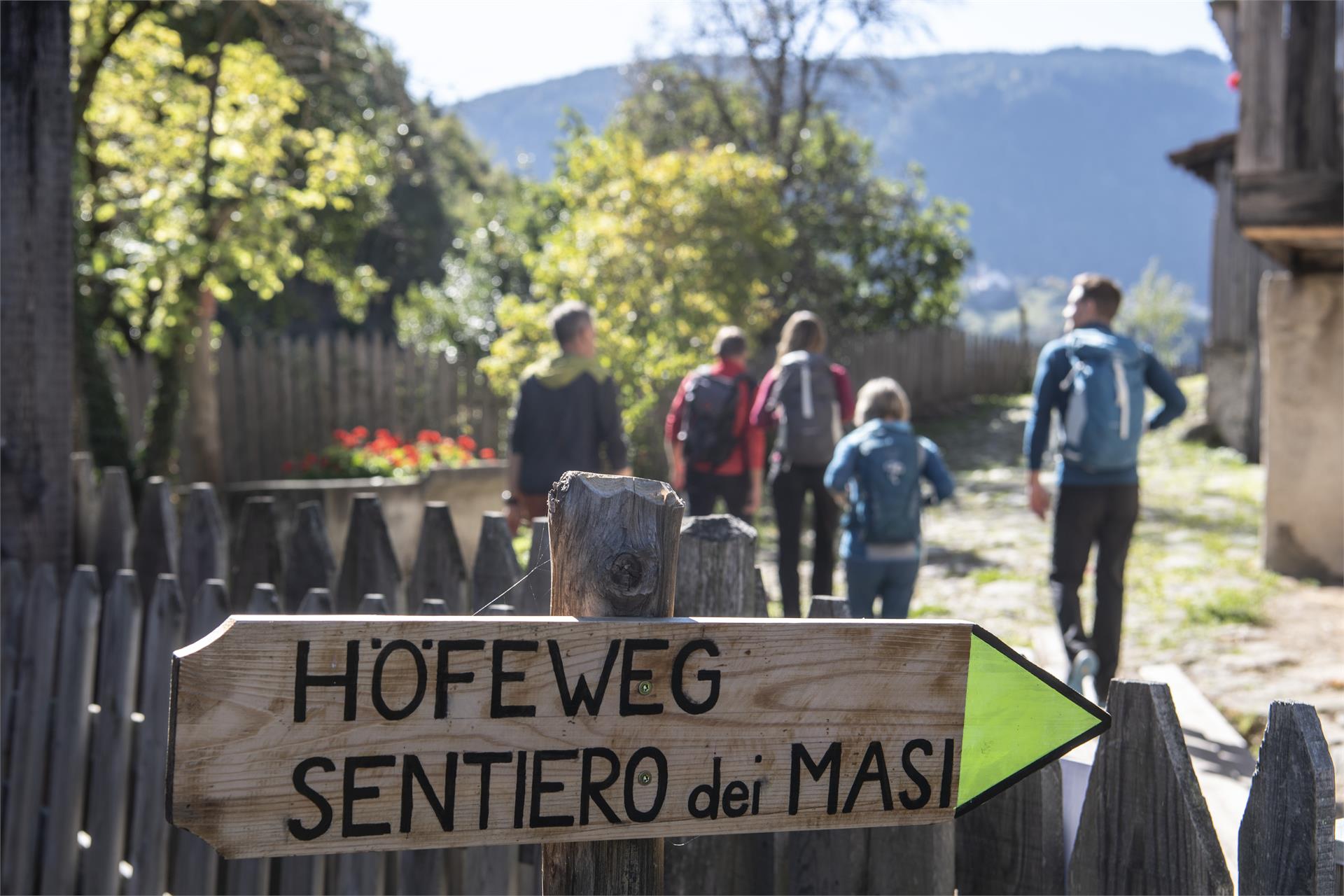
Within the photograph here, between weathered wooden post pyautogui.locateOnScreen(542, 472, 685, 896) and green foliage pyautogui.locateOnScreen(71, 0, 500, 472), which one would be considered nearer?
weathered wooden post pyautogui.locateOnScreen(542, 472, 685, 896)

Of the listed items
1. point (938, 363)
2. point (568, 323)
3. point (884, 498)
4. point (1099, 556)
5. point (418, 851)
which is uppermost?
point (938, 363)

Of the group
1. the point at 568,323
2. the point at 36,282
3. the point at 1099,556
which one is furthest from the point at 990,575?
the point at 36,282

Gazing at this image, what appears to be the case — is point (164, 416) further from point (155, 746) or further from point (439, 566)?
point (439, 566)

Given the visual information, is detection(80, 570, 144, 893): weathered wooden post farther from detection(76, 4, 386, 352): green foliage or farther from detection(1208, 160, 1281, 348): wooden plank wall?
detection(1208, 160, 1281, 348): wooden plank wall

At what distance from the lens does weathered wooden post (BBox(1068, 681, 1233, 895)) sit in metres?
1.70

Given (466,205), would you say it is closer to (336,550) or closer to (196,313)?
(196,313)

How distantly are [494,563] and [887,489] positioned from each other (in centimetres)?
247

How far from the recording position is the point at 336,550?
24.2ft

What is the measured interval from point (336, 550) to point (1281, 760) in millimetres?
6459

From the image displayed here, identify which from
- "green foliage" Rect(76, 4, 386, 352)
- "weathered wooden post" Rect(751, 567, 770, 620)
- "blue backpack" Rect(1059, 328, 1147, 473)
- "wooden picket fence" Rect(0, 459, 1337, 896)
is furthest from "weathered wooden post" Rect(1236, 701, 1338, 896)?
"green foliage" Rect(76, 4, 386, 352)

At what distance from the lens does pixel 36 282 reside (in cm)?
378

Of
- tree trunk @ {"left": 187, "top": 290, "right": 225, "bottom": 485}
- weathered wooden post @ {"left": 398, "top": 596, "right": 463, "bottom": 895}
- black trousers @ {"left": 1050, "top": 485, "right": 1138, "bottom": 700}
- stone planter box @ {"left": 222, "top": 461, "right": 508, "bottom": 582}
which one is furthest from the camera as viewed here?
tree trunk @ {"left": 187, "top": 290, "right": 225, "bottom": 485}

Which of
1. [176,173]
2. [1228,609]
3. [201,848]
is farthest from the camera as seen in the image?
[176,173]

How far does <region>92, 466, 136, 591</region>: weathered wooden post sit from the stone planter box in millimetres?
3547
